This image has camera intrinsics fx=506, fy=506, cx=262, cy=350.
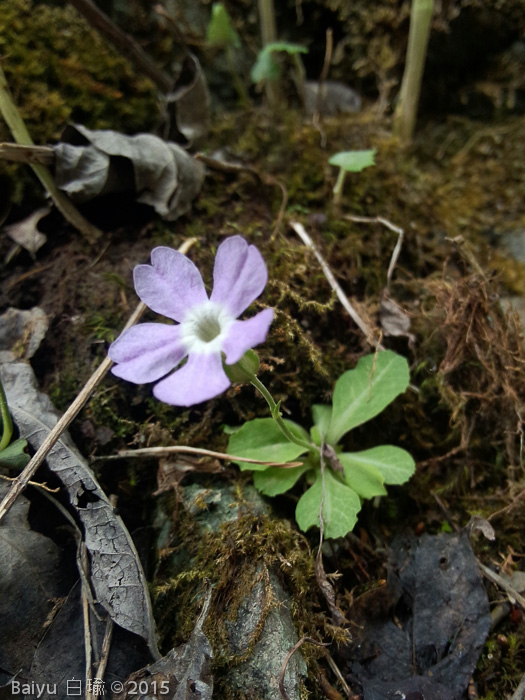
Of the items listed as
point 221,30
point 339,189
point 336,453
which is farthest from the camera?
point 221,30

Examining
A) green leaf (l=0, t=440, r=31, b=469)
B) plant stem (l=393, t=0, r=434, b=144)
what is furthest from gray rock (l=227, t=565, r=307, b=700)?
plant stem (l=393, t=0, r=434, b=144)

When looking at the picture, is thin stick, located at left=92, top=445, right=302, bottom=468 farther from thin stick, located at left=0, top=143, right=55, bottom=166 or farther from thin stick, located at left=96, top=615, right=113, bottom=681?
thin stick, located at left=0, top=143, right=55, bottom=166

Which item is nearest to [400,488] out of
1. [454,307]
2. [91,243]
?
[454,307]

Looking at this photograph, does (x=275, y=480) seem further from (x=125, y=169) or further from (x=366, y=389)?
(x=125, y=169)

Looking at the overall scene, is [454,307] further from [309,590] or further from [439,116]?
[439,116]

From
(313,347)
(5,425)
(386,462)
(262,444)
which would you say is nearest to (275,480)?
(262,444)
